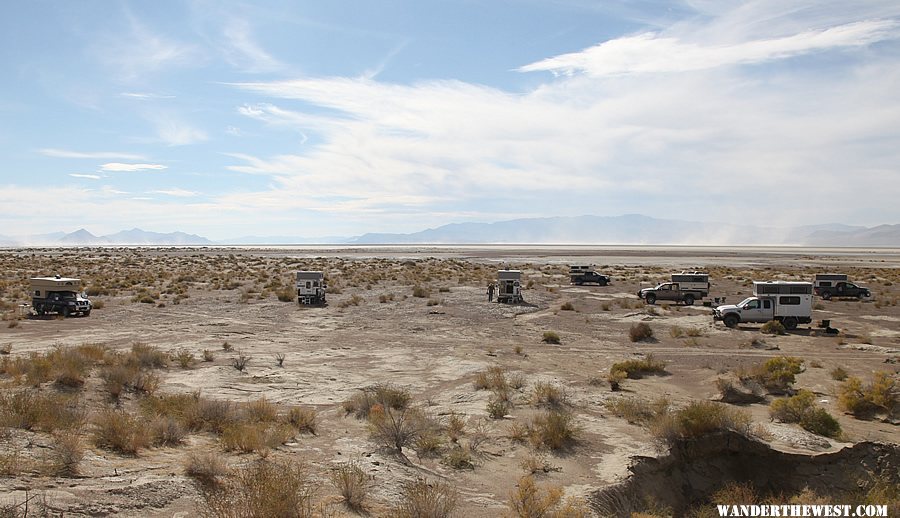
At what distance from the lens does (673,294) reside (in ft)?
141

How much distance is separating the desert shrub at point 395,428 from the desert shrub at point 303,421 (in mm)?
1349

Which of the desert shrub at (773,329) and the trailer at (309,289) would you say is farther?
the trailer at (309,289)

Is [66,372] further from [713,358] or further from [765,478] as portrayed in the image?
[713,358]

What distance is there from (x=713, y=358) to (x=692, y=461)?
40.8 feet

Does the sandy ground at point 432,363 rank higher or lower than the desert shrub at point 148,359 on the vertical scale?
lower

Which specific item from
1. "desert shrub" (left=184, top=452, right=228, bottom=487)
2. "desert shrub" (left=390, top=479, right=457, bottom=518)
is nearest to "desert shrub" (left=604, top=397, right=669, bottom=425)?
"desert shrub" (left=390, top=479, right=457, bottom=518)

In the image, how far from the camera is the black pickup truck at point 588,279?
58.8 metres

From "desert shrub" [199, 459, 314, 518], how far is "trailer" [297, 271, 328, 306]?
3224 cm

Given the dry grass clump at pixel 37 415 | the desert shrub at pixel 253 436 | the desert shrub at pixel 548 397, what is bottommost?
the desert shrub at pixel 548 397

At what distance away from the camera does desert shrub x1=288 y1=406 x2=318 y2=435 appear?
13.4 meters

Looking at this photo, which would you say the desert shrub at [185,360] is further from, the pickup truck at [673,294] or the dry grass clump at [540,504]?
the pickup truck at [673,294]

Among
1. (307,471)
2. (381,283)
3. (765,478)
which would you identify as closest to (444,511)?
(307,471)

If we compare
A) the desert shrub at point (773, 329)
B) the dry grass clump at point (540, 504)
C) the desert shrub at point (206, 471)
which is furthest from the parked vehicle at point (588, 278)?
the desert shrub at point (206, 471)

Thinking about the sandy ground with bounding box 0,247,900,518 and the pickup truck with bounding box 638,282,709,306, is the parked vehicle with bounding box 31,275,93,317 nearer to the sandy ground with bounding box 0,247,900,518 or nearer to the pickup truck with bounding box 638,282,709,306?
the sandy ground with bounding box 0,247,900,518
